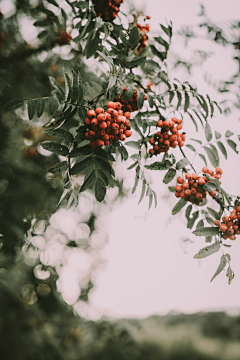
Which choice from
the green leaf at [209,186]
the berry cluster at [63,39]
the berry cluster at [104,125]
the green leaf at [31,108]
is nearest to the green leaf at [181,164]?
the green leaf at [209,186]

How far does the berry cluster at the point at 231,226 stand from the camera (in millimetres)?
1362

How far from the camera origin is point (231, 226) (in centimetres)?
137

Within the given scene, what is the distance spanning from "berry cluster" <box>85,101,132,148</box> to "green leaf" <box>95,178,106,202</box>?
6.7 inches

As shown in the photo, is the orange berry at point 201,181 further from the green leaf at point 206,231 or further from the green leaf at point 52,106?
the green leaf at point 52,106

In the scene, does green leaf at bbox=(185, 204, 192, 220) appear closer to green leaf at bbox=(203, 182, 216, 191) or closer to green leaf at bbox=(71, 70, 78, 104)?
green leaf at bbox=(203, 182, 216, 191)

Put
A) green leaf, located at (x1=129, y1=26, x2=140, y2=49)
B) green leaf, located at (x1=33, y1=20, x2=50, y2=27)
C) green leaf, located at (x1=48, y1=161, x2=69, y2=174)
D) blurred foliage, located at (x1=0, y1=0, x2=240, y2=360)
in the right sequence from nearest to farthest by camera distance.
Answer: green leaf, located at (x1=48, y1=161, x2=69, y2=174) → green leaf, located at (x1=129, y1=26, x2=140, y2=49) → green leaf, located at (x1=33, y1=20, x2=50, y2=27) → blurred foliage, located at (x1=0, y1=0, x2=240, y2=360)

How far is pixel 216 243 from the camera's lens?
132 cm

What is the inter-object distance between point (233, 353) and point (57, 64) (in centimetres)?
1075

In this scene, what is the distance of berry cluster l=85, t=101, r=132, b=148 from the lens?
1146mm

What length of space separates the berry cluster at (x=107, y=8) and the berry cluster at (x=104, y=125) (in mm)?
778

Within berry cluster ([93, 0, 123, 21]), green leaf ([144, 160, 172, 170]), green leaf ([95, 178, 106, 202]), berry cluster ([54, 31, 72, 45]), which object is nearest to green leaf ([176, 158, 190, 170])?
green leaf ([144, 160, 172, 170])

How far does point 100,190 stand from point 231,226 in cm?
72

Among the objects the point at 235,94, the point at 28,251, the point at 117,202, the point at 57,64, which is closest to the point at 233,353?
the point at 117,202

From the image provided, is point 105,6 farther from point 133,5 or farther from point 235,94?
point 235,94
